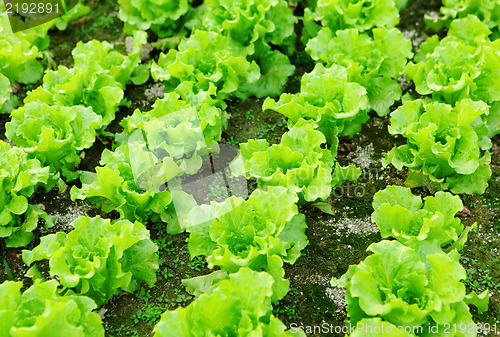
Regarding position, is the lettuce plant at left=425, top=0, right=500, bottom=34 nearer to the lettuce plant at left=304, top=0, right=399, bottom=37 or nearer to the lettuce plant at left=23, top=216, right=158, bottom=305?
the lettuce plant at left=304, top=0, right=399, bottom=37

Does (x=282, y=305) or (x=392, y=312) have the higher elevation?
(x=392, y=312)

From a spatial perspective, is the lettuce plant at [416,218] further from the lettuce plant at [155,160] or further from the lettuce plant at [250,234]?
the lettuce plant at [155,160]

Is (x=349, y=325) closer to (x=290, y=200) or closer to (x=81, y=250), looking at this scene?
(x=290, y=200)

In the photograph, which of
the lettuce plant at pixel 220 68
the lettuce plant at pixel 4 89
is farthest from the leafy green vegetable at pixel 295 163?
the lettuce plant at pixel 4 89

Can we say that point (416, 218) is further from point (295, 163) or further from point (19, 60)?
point (19, 60)

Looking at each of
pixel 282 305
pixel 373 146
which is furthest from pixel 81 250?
pixel 373 146

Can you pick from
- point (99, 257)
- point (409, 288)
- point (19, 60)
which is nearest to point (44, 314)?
point (99, 257)
